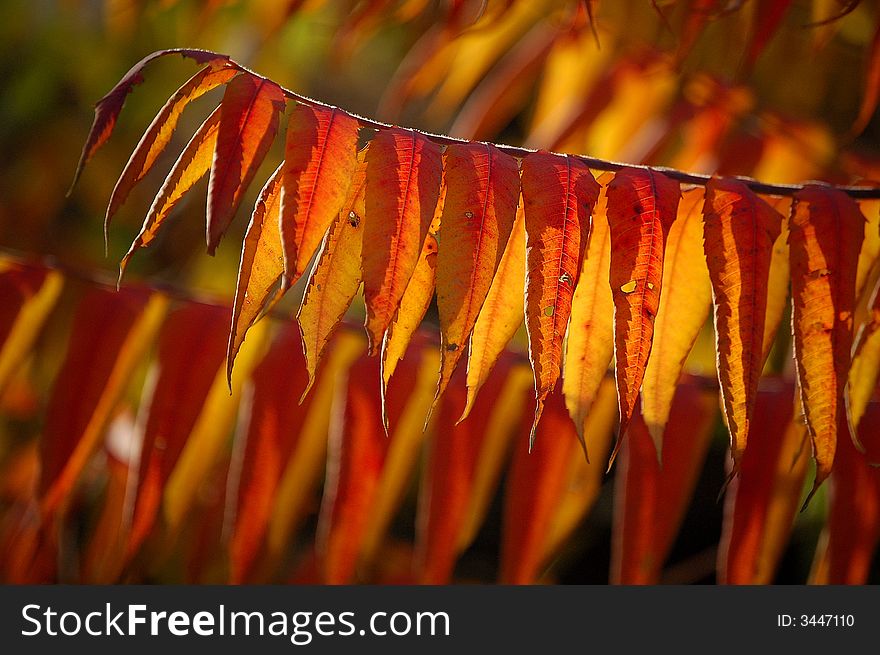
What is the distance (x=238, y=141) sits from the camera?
70 centimetres

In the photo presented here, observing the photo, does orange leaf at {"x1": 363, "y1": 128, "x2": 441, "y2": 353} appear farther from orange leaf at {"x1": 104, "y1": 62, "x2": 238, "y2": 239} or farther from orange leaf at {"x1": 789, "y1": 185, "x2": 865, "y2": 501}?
orange leaf at {"x1": 789, "y1": 185, "x2": 865, "y2": 501}

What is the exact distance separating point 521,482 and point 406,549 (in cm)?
165

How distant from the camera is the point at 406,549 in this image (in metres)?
2.77

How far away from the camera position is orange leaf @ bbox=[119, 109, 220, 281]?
693 millimetres

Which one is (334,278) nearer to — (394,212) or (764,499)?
(394,212)

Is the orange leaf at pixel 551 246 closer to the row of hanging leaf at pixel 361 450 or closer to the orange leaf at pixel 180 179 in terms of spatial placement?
the orange leaf at pixel 180 179

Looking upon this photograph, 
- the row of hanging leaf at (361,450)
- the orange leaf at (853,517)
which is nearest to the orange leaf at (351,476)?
the row of hanging leaf at (361,450)

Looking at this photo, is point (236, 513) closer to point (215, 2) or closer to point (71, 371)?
point (71, 371)

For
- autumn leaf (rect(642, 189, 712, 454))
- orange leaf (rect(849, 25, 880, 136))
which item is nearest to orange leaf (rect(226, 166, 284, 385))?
autumn leaf (rect(642, 189, 712, 454))

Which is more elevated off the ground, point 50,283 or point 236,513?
point 50,283

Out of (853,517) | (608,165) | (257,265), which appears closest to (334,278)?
(257,265)

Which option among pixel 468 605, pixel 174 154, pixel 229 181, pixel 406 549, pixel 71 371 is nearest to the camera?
pixel 229 181

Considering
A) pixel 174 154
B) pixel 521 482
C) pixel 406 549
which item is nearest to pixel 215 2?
pixel 521 482

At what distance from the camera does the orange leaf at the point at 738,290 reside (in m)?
0.75
